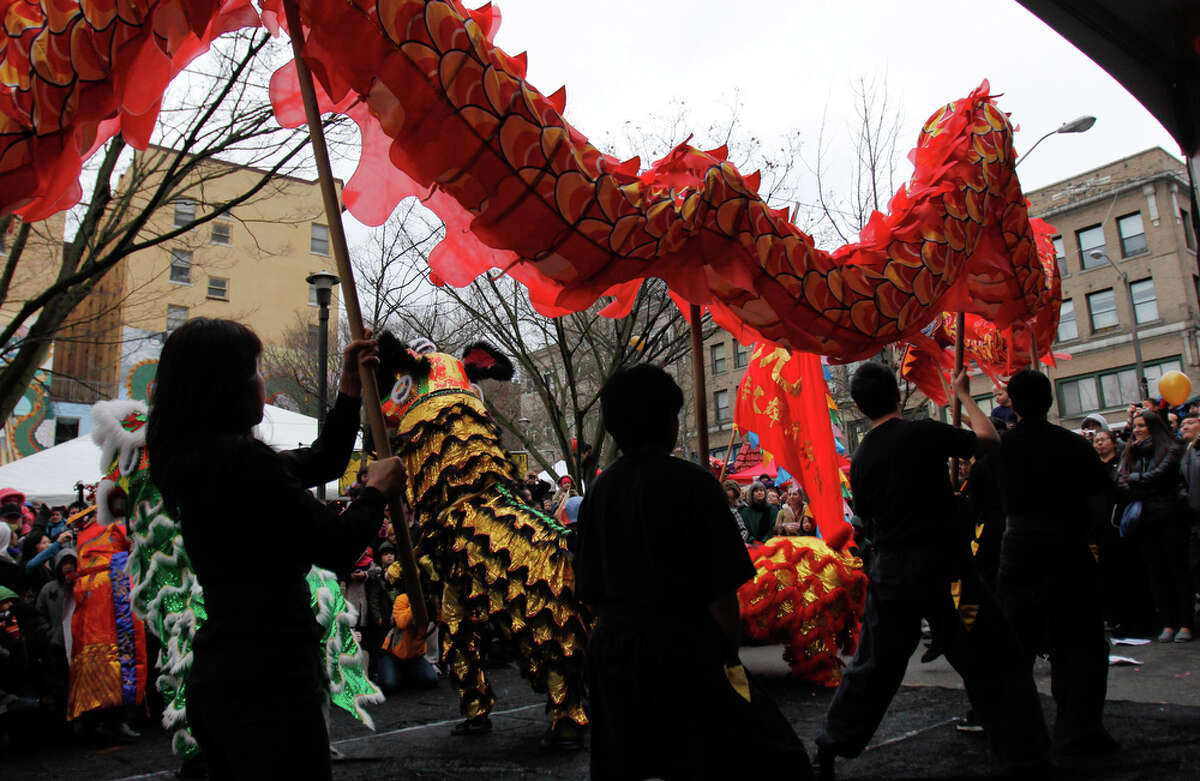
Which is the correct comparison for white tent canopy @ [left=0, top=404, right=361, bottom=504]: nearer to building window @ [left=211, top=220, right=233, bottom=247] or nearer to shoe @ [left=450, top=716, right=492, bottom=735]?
shoe @ [left=450, top=716, right=492, bottom=735]

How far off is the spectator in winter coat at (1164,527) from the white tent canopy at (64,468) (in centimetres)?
926

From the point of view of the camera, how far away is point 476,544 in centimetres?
431

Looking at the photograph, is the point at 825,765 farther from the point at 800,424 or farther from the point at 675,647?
the point at 800,424

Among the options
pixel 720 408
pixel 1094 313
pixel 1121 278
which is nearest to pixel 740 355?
pixel 720 408

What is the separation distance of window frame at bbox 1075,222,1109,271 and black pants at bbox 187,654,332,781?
101 feet

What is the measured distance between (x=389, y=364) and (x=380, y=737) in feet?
7.07

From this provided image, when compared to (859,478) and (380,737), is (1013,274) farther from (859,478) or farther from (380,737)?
(380,737)

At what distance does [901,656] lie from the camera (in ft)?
10.7

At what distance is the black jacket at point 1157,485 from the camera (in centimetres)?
A: 661

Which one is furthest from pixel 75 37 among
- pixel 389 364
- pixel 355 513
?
pixel 389 364

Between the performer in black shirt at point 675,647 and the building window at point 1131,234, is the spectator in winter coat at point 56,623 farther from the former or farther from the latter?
the building window at point 1131,234

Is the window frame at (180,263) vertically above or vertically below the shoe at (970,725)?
above

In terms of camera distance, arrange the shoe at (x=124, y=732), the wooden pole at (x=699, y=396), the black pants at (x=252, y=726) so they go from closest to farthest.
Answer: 1. the black pants at (x=252, y=726)
2. the wooden pole at (x=699, y=396)
3. the shoe at (x=124, y=732)

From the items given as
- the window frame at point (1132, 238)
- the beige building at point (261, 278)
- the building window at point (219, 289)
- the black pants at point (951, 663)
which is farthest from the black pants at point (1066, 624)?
the window frame at point (1132, 238)
